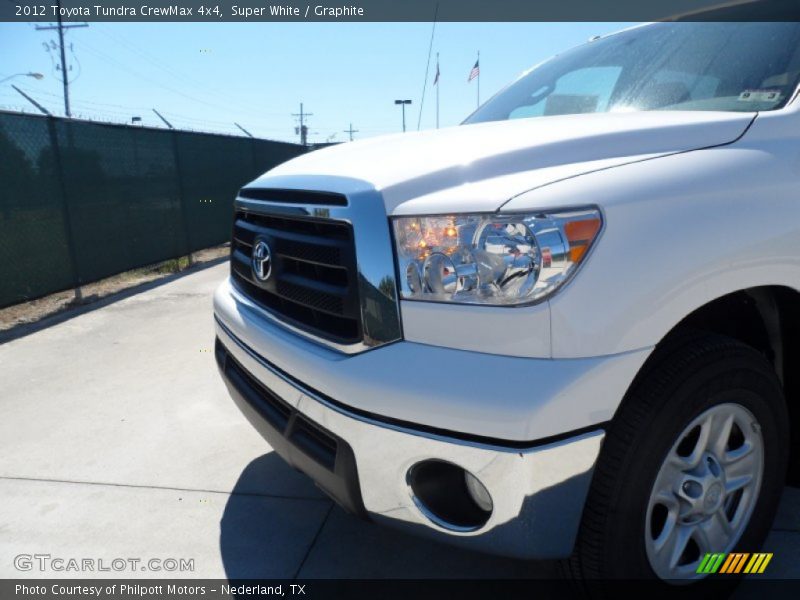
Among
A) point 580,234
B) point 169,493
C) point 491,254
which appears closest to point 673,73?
point 580,234

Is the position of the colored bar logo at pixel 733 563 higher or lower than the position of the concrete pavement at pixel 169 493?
higher

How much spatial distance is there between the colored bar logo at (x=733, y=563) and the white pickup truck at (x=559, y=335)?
4 cm

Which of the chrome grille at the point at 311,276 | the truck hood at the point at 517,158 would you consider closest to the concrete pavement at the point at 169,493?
the chrome grille at the point at 311,276

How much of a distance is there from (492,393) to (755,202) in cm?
98

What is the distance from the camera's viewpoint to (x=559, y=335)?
4.76 feet

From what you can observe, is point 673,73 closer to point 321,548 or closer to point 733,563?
point 733,563

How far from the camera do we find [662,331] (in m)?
1.55

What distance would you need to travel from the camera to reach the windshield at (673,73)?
2.14 m

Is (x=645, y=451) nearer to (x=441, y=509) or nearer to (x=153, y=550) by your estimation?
(x=441, y=509)

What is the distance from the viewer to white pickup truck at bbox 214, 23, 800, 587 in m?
1.48

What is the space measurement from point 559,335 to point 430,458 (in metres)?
0.47

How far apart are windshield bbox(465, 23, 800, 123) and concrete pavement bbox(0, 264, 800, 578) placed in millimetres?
1724

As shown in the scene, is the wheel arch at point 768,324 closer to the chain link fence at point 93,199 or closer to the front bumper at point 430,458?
the front bumper at point 430,458

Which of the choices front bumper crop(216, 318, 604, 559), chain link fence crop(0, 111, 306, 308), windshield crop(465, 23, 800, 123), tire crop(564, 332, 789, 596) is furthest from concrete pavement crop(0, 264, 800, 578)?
chain link fence crop(0, 111, 306, 308)
